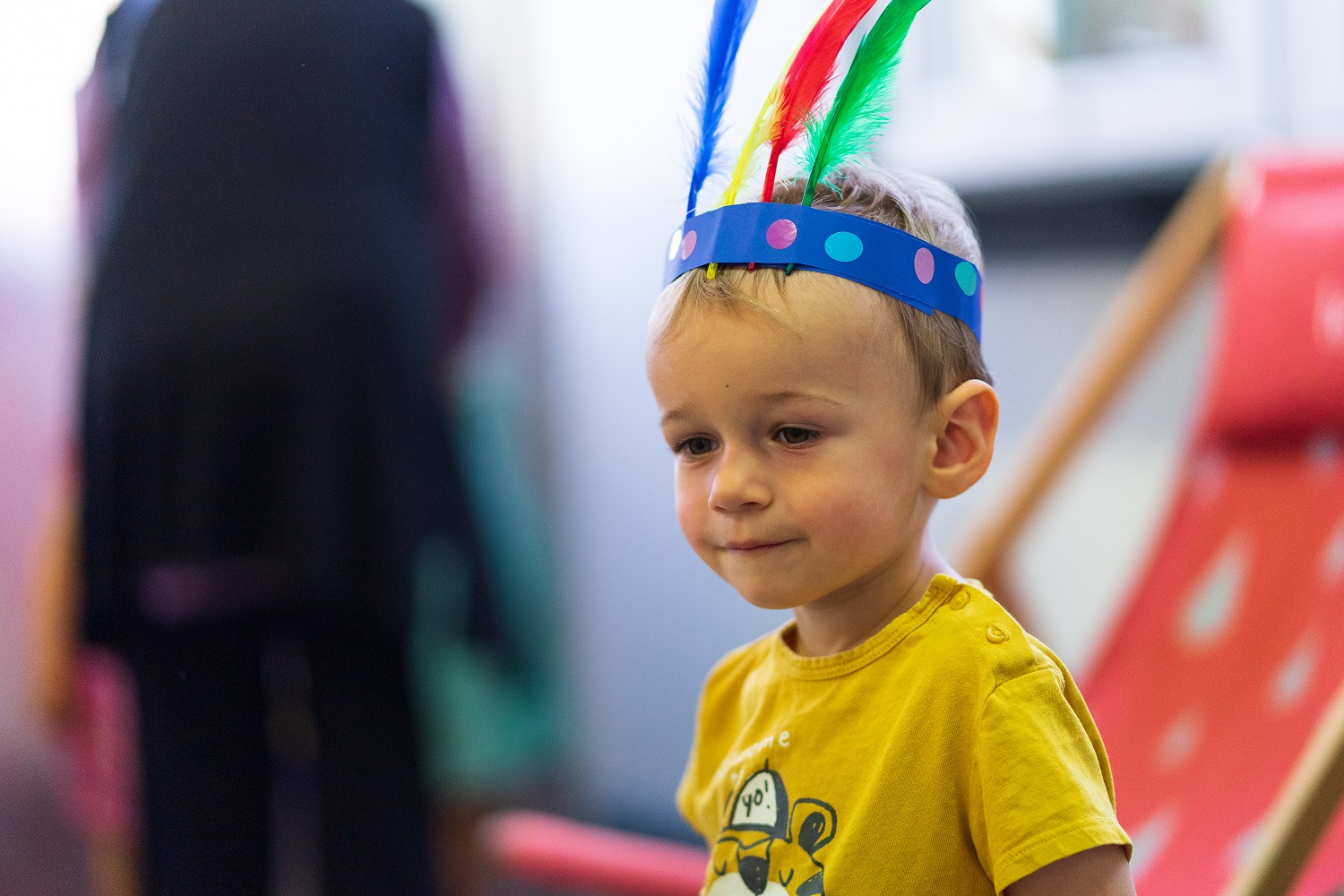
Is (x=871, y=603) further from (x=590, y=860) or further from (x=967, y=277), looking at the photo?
(x=590, y=860)

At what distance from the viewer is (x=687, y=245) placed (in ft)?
1.76

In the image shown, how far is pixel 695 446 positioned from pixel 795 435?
5cm

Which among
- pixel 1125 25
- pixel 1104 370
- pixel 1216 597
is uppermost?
pixel 1125 25

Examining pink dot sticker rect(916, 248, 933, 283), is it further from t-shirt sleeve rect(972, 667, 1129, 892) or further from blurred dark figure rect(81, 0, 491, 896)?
blurred dark figure rect(81, 0, 491, 896)

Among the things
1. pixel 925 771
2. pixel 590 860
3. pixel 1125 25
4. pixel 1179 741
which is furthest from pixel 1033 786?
pixel 1125 25

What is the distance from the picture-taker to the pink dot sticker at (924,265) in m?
0.51

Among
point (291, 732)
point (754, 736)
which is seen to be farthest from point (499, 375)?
point (754, 736)

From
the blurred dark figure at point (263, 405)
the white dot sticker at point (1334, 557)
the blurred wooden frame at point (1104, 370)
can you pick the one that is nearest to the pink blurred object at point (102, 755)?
the blurred dark figure at point (263, 405)

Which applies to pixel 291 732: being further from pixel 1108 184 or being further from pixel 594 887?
pixel 1108 184

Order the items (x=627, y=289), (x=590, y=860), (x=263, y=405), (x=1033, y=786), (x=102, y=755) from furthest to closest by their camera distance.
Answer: (x=627, y=289) < (x=102, y=755) < (x=263, y=405) < (x=590, y=860) < (x=1033, y=786)

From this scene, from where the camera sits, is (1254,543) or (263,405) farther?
(1254,543)

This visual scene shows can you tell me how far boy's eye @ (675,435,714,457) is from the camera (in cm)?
55

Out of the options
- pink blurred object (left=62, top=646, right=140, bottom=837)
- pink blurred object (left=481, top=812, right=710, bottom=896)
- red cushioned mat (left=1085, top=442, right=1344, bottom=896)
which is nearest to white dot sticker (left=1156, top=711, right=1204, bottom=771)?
red cushioned mat (left=1085, top=442, right=1344, bottom=896)

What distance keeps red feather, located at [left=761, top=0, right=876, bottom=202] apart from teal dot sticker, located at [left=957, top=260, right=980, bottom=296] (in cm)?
8
